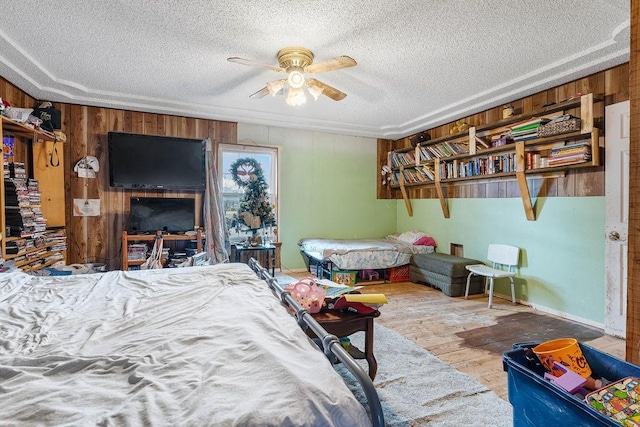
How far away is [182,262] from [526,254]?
13.8 ft

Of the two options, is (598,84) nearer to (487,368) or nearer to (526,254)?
(526,254)

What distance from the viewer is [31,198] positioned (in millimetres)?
3164

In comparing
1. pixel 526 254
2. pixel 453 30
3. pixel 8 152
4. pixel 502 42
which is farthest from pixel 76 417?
pixel 526 254

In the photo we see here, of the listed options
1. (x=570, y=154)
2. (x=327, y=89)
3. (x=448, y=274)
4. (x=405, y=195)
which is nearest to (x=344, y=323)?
(x=327, y=89)

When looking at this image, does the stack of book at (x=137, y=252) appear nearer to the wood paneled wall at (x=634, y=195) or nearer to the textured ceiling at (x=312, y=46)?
the textured ceiling at (x=312, y=46)

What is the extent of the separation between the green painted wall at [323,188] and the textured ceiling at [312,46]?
1.18m

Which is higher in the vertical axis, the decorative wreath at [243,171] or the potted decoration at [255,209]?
the decorative wreath at [243,171]

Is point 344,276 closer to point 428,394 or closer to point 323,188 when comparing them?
point 323,188

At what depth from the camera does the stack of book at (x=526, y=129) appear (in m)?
3.32

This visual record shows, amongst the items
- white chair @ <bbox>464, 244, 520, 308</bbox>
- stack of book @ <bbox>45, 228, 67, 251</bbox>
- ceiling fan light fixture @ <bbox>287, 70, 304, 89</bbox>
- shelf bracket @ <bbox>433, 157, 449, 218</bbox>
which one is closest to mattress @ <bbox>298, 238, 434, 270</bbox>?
shelf bracket @ <bbox>433, 157, 449, 218</bbox>

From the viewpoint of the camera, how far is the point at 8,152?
3.14 m

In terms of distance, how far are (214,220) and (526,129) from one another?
396cm

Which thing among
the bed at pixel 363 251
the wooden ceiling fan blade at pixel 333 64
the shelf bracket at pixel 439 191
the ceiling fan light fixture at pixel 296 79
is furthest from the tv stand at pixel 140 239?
the shelf bracket at pixel 439 191

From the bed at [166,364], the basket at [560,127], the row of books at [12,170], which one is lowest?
the bed at [166,364]
